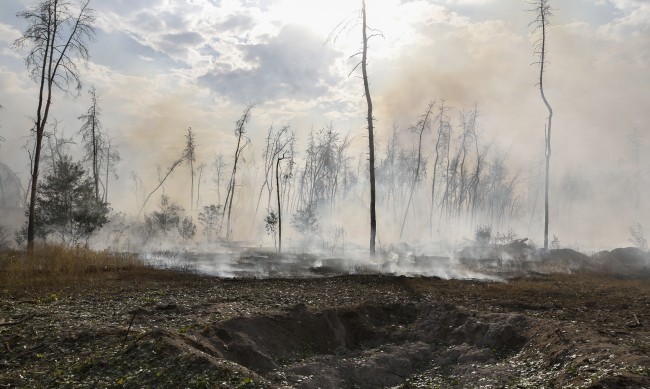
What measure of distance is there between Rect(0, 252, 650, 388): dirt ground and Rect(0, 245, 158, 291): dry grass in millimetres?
1002

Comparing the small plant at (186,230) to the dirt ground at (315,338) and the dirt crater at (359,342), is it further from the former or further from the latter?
the dirt crater at (359,342)

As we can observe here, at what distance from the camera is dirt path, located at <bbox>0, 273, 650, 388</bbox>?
5.92 m

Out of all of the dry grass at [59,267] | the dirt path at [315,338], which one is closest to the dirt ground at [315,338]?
the dirt path at [315,338]

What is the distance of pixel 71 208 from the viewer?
26359mm

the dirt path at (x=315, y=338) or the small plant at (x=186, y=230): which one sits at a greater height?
the small plant at (x=186, y=230)

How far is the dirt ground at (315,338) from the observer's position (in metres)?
5.91

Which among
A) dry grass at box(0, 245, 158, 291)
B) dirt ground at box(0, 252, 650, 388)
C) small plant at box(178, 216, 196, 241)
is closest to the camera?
dirt ground at box(0, 252, 650, 388)

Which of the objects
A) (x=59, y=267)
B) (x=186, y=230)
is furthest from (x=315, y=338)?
(x=186, y=230)

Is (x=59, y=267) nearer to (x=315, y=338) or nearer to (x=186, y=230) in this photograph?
(x=315, y=338)

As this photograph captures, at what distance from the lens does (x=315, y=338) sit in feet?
29.0

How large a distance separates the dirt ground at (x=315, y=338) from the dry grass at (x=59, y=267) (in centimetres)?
100

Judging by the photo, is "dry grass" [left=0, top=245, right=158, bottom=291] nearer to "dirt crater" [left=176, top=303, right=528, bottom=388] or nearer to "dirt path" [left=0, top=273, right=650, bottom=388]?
"dirt path" [left=0, top=273, right=650, bottom=388]

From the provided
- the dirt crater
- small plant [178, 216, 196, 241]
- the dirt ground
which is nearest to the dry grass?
the dirt ground

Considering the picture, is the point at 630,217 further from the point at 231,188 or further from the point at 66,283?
the point at 66,283
